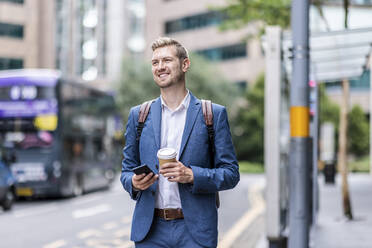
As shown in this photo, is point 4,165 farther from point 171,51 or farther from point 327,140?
point 327,140

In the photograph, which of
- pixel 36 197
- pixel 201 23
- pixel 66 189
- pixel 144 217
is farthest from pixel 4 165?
pixel 201 23

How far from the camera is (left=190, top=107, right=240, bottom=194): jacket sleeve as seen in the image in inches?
120

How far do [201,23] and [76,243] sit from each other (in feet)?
150

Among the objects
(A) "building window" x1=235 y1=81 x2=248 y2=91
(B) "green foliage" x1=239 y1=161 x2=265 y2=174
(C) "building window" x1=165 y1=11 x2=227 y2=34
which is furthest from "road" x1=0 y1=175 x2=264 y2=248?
(C) "building window" x1=165 y1=11 x2=227 y2=34

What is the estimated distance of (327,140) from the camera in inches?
1106

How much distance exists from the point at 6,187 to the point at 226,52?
3956 cm

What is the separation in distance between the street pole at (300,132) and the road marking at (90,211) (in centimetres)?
940

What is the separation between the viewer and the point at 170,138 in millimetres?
3180

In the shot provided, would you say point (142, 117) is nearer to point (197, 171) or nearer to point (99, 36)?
point (197, 171)

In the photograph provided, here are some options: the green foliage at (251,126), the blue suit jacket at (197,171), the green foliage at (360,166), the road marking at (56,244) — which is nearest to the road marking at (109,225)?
the road marking at (56,244)

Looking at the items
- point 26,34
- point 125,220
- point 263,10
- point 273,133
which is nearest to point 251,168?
point 26,34

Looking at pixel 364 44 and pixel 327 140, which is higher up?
pixel 364 44

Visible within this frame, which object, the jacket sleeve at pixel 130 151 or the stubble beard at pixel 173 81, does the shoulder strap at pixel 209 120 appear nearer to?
the stubble beard at pixel 173 81

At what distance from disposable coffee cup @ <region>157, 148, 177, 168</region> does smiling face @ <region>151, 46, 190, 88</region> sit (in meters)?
0.44
